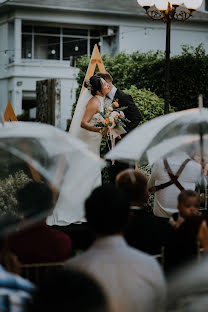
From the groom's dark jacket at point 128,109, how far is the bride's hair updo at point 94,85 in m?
0.35

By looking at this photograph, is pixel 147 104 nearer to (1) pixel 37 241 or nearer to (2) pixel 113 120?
(2) pixel 113 120

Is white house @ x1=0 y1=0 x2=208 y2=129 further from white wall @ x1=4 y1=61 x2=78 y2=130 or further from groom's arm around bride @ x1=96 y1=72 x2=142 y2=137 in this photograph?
groom's arm around bride @ x1=96 y1=72 x2=142 y2=137

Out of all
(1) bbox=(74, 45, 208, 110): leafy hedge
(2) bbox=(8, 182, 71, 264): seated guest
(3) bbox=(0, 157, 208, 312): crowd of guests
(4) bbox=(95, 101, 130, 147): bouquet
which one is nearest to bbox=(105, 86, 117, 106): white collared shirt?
(4) bbox=(95, 101, 130, 147): bouquet

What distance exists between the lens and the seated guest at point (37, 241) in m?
4.05

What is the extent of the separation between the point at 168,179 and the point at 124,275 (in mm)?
3969

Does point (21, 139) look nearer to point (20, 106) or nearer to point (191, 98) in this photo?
point (191, 98)

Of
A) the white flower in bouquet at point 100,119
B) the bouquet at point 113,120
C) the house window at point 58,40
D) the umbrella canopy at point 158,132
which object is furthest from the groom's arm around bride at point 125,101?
the house window at point 58,40

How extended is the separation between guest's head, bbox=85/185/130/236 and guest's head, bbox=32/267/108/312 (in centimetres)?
77

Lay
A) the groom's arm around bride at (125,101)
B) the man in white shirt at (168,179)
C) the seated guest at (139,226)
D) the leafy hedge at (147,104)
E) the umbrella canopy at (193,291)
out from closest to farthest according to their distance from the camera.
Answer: the umbrella canopy at (193,291), the seated guest at (139,226), the man in white shirt at (168,179), the groom's arm around bride at (125,101), the leafy hedge at (147,104)

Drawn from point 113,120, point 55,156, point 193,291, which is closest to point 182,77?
point 113,120

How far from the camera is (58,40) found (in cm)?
3459

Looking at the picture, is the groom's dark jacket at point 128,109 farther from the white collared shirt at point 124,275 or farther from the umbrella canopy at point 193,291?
the umbrella canopy at point 193,291

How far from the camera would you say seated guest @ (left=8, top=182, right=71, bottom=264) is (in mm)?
4047

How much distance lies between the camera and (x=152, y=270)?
3.23 metres
